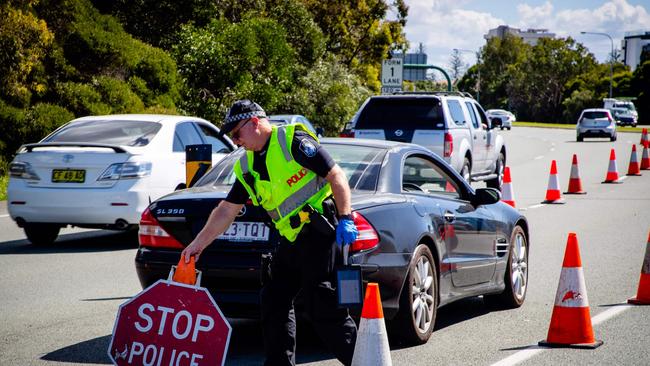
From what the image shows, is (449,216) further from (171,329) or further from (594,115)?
(594,115)

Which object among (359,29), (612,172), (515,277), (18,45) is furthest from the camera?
(359,29)

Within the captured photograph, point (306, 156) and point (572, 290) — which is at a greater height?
point (306, 156)

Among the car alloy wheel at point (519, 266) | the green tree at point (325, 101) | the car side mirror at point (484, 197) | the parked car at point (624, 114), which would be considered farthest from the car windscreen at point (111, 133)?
the parked car at point (624, 114)

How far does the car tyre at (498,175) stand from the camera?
883 inches

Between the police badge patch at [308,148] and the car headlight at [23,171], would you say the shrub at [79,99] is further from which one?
the police badge patch at [308,148]

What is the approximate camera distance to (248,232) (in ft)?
22.6

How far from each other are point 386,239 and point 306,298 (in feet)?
5.27

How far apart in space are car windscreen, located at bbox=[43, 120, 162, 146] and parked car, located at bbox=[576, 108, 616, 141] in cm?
4063

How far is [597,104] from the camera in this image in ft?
342

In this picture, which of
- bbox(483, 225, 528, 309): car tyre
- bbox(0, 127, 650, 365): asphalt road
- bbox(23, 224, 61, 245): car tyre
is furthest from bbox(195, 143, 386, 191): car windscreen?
bbox(23, 224, 61, 245): car tyre

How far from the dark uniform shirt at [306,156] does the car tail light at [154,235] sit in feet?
6.33

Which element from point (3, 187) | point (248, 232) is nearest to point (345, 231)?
point (248, 232)

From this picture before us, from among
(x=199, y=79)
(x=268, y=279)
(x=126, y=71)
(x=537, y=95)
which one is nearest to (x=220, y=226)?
(x=268, y=279)

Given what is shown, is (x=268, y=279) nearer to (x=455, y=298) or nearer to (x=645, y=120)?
(x=455, y=298)
